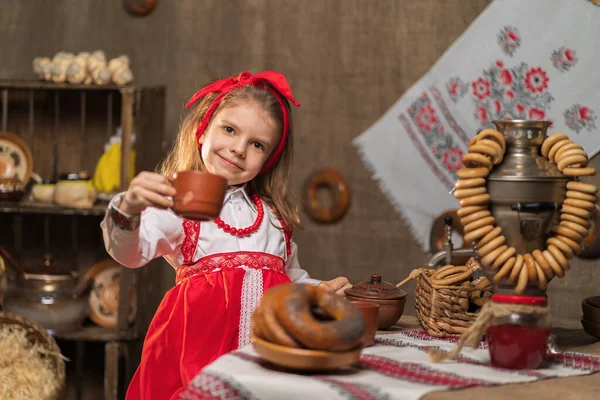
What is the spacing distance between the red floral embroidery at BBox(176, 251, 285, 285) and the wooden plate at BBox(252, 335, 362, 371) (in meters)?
0.73

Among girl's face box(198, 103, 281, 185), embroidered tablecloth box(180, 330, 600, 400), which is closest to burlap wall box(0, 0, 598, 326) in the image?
girl's face box(198, 103, 281, 185)

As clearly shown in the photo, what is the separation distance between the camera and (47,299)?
3.15m

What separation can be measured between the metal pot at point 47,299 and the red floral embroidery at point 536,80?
197 centimetres

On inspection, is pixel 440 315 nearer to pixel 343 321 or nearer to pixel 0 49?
pixel 343 321

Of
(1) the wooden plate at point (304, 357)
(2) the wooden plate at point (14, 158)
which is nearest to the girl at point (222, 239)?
(1) the wooden plate at point (304, 357)

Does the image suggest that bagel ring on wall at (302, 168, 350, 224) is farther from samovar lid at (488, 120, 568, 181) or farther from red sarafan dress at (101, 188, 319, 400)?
samovar lid at (488, 120, 568, 181)

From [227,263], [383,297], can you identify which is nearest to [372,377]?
[383,297]

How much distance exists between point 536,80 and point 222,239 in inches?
60.5

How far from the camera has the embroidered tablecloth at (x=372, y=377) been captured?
3.56 feet

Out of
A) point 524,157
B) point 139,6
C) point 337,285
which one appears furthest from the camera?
point 139,6


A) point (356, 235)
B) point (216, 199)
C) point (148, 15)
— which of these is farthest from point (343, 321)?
point (148, 15)

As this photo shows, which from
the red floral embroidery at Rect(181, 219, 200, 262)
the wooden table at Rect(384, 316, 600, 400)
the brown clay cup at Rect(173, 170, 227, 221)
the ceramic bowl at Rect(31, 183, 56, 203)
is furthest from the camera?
the ceramic bowl at Rect(31, 183, 56, 203)

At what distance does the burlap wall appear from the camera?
321 cm

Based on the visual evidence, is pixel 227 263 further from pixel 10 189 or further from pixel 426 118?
pixel 10 189
